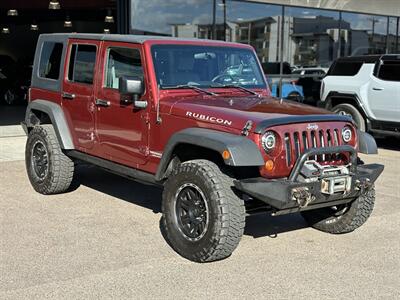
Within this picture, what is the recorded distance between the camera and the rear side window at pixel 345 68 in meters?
12.0

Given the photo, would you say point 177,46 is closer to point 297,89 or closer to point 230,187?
point 230,187

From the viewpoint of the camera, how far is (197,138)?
15.0 ft

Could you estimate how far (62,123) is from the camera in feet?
21.3

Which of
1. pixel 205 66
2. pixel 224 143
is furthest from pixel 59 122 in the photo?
pixel 224 143

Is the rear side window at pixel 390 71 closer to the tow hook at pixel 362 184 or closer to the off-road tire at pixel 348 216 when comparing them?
the off-road tire at pixel 348 216

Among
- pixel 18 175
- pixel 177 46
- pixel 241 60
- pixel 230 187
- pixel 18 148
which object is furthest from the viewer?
pixel 18 148

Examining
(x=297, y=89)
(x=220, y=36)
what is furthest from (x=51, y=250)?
(x=297, y=89)

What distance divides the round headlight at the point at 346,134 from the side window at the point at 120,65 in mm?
1949

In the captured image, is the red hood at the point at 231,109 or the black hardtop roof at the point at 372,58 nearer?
the red hood at the point at 231,109

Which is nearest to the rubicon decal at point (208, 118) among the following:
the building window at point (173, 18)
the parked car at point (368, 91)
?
the parked car at point (368, 91)

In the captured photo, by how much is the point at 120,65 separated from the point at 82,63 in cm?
74

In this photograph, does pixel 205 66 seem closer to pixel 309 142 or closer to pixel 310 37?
pixel 309 142

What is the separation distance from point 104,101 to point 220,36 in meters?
8.74

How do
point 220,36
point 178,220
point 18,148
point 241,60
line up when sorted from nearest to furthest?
point 178,220 < point 241,60 < point 18,148 < point 220,36
